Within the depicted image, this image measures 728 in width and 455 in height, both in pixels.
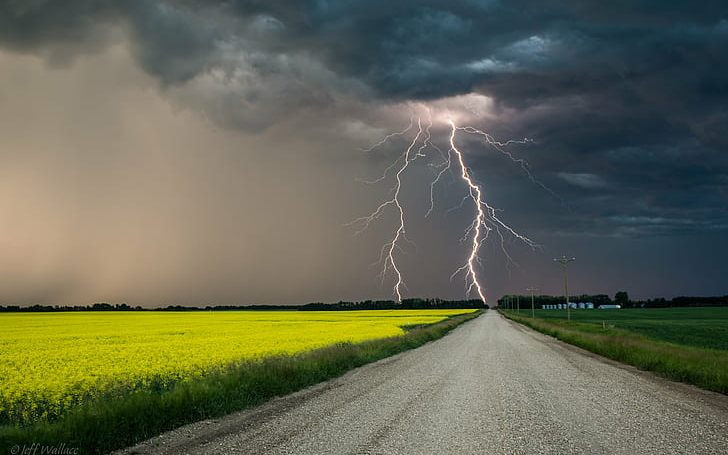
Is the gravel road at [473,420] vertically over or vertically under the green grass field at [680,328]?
over

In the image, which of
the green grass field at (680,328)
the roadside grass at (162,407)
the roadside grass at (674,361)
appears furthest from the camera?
the green grass field at (680,328)

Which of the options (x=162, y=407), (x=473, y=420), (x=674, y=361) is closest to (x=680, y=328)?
(x=674, y=361)

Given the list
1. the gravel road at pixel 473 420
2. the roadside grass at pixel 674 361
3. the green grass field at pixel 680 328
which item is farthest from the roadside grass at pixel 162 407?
the green grass field at pixel 680 328

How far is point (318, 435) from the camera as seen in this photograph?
338 inches

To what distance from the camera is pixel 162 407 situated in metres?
9.73

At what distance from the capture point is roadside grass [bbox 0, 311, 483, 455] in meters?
7.87

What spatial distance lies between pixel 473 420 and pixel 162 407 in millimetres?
6145

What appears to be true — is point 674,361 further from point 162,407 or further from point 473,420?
point 162,407

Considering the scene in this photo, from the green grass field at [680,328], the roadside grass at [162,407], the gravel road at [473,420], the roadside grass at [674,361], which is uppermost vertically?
the roadside grass at [162,407]

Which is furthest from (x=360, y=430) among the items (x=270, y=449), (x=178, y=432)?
(x=178, y=432)

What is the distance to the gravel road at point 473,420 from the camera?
7938mm

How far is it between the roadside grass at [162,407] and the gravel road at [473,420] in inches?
16.8

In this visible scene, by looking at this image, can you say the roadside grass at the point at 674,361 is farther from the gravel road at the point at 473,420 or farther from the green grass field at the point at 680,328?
the green grass field at the point at 680,328

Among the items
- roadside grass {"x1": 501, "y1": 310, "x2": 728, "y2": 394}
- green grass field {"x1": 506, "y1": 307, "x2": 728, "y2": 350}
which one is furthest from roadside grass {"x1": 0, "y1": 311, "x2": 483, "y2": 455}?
green grass field {"x1": 506, "y1": 307, "x2": 728, "y2": 350}
